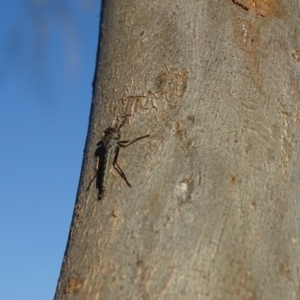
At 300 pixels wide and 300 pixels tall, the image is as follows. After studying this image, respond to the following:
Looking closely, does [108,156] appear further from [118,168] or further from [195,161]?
[195,161]

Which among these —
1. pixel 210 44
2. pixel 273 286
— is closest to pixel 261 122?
pixel 210 44

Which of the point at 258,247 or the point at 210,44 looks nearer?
the point at 258,247

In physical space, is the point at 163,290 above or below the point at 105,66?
below

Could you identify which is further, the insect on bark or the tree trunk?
the insect on bark

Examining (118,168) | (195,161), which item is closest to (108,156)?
(118,168)

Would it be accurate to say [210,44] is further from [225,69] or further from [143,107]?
[143,107]

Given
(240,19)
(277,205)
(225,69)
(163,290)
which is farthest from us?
(240,19)
